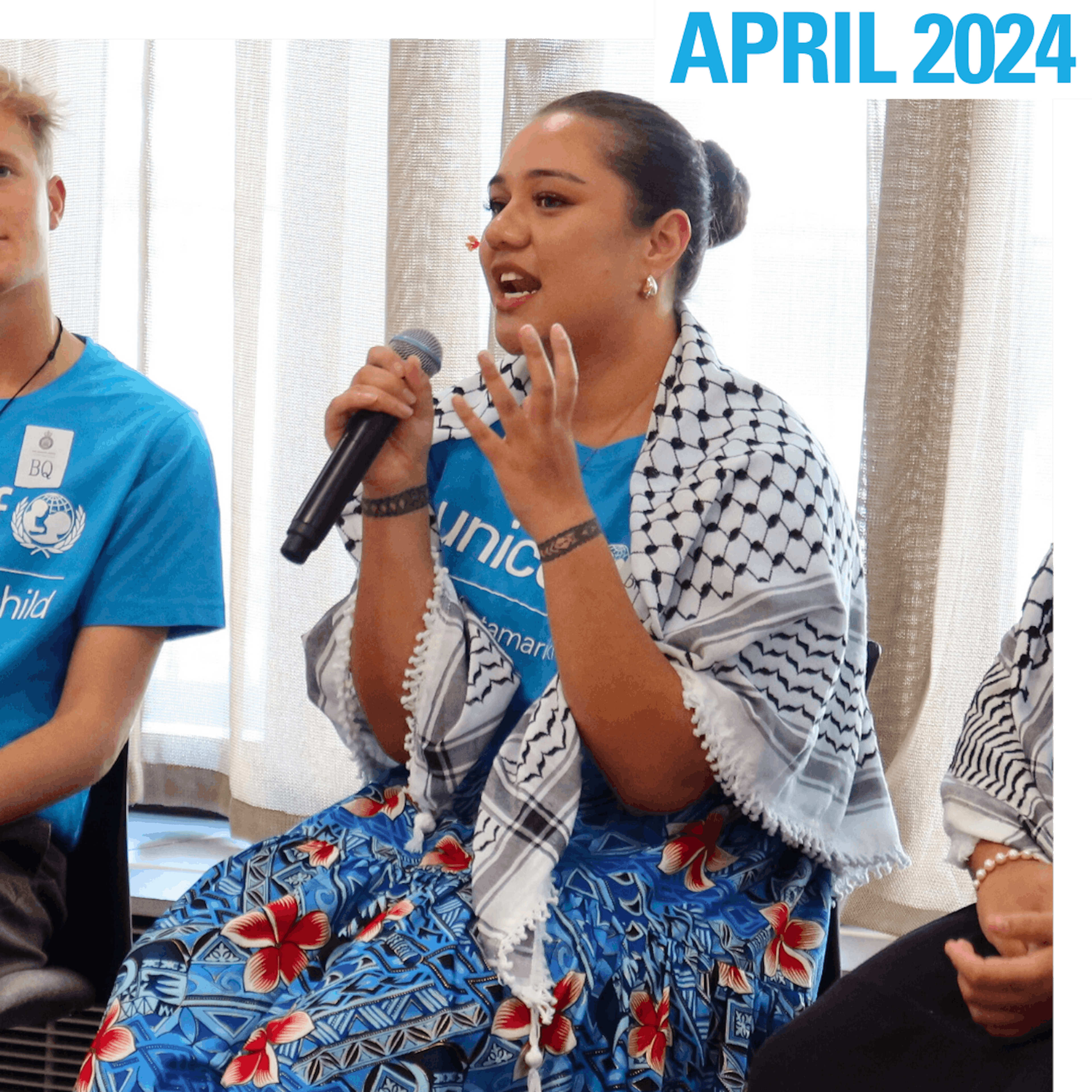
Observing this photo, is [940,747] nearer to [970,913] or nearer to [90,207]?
[970,913]

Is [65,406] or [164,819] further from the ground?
[65,406]

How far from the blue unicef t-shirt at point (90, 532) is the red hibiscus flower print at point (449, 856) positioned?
36 cm

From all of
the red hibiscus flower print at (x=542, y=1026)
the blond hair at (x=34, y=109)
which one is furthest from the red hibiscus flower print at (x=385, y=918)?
the blond hair at (x=34, y=109)

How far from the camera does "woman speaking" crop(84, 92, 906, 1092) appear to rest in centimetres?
95

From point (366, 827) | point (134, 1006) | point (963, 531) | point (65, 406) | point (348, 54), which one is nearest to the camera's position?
point (134, 1006)

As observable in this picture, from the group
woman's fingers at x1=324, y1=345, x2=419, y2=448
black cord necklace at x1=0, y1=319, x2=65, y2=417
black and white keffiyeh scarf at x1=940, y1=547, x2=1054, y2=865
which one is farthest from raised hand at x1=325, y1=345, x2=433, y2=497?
black and white keffiyeh scarf at x1=940, y1=547, x2=1054, y2=865

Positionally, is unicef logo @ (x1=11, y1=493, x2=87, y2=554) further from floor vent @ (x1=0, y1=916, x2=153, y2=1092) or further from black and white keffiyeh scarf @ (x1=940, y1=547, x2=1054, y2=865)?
black and white keffiyeh scarf @ (x1=940, y1=547, x2=1054, y2=865)

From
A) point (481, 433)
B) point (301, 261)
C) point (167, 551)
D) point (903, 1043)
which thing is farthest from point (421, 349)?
point (301, 261)

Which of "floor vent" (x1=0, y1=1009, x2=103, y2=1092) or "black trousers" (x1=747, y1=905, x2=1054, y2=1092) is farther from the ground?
"black trousers" (x1=747, y1=905, x2=1054, y2=1092)

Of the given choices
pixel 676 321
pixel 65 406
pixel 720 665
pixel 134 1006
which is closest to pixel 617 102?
pixel 676 321

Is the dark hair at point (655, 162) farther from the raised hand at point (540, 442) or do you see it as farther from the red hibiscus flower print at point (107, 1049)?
the red hibiscus flower print at point (107, 1049)

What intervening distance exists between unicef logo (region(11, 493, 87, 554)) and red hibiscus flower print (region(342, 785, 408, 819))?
0.40 m

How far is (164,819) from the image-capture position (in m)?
2.26

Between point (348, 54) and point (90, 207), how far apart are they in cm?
55
